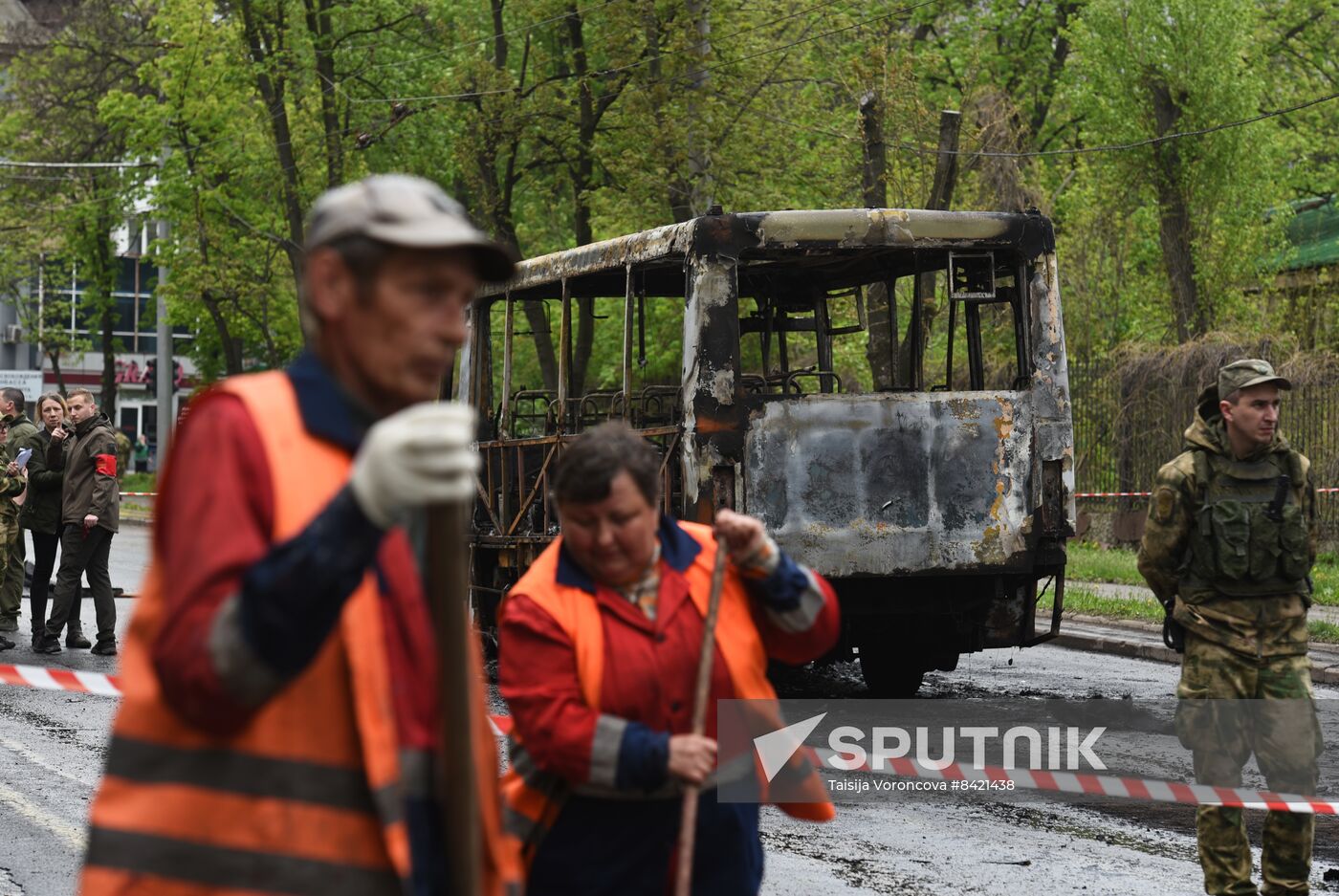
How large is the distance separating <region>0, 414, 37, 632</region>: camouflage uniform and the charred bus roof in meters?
4.97

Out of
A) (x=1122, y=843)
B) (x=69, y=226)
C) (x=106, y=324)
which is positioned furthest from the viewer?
(x=106, y=324)

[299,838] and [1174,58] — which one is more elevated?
[1174,58]

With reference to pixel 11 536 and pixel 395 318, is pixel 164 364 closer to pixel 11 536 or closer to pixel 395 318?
pixel 11 536

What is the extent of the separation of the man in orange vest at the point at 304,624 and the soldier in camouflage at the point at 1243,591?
4699 mm

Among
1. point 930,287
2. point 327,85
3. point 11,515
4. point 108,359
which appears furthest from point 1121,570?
point 108,359

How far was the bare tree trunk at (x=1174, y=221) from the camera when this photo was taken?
1000 inches

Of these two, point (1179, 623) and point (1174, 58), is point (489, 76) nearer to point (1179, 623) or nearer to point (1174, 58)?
point (1174, 58)

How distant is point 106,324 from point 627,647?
1906 inches

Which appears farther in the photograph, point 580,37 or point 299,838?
point 580,37

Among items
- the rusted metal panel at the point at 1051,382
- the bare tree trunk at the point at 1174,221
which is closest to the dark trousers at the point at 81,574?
the rusted metal panel at the point at 1051,382

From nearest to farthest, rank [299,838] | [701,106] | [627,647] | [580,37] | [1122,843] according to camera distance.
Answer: [299,838]
[627,647]
[1122,843]
[701,106]
[580,37]

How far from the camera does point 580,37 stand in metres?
27.2

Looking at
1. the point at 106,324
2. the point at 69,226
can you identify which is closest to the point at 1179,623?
the point at 69,226

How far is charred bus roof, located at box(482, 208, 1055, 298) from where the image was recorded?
10.7 meters
